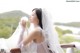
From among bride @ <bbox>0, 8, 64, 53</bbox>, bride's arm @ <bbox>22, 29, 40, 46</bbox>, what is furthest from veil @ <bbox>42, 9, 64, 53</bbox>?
bride's arm @ <bbox>22, 29, 40, 46</bbox>

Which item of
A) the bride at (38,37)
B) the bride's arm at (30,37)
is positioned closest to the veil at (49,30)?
the bride at (38,37)

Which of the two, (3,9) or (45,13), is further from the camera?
(3,9)

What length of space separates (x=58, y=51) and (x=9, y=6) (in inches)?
39.1

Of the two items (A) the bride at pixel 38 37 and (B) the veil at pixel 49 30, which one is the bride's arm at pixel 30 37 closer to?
(A) the bride at pixel 38 37

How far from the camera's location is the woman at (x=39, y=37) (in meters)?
2.05

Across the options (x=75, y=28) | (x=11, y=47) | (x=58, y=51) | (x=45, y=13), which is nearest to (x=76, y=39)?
(x=75, y=28)

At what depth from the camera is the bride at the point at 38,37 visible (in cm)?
206

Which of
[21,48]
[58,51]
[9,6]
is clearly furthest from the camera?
[9,6]

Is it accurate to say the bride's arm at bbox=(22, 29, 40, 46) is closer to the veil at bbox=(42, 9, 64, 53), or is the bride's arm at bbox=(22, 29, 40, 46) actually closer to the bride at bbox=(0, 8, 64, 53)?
the bride at bbox=(0, 8, 64, 53)

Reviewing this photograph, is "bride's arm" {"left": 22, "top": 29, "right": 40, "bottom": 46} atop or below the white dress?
atop

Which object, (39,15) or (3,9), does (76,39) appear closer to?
(39,15)

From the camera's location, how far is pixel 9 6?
2.70 meters

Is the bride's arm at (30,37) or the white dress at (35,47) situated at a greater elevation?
the bride's arm at (30,37)

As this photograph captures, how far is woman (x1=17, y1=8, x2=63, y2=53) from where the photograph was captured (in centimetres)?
205
